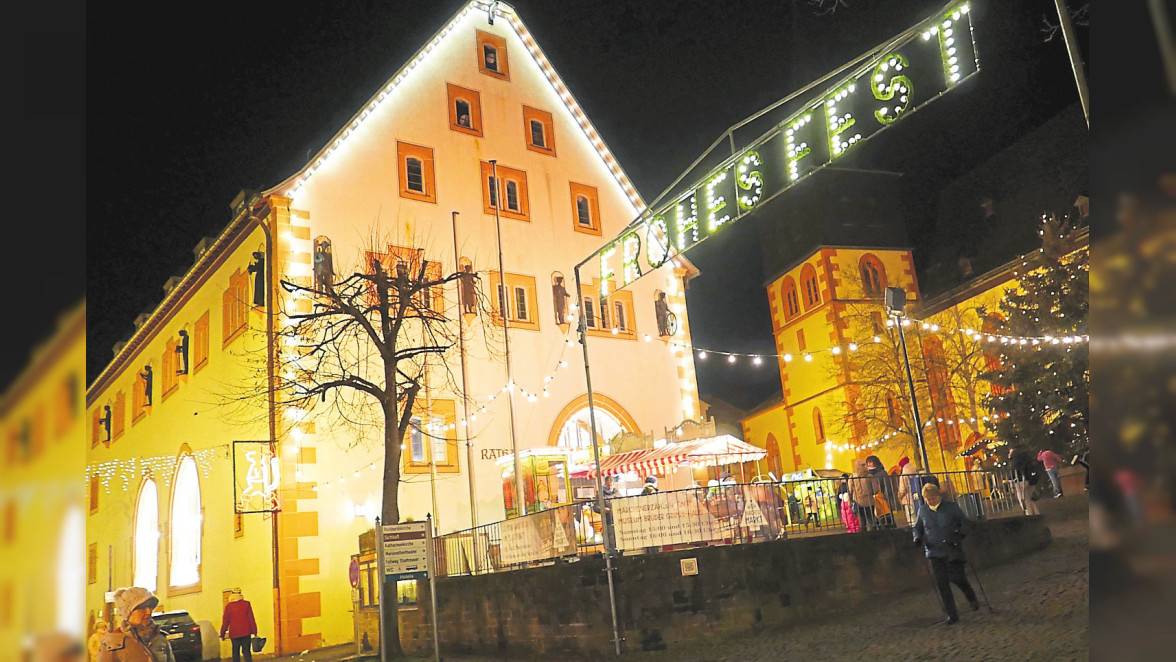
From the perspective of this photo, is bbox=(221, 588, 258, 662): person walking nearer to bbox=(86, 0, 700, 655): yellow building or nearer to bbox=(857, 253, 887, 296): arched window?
bbox=(86, 0, 700, 655): yellow building

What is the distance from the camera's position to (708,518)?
13836 millimetres

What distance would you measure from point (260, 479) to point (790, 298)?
38099 millimetres

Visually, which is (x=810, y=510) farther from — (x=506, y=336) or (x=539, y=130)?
(x=539, y=130)

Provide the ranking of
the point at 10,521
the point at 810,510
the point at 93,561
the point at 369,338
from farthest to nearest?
the point at 93,561, the point at 369,338, the point at 810,510, the point at 10,521

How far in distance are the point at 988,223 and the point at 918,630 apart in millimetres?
42150

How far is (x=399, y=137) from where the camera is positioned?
25.9m

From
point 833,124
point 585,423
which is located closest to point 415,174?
point 585,423

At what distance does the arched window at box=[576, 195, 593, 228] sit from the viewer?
1150 inches

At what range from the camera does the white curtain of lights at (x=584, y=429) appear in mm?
26422

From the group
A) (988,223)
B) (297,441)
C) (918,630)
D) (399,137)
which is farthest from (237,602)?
(988,223)

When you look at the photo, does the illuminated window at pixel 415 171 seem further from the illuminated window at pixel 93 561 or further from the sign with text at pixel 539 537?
the illuminated window at pixel 93 561

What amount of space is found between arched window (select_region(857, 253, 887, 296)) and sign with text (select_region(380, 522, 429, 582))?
40.6 metres

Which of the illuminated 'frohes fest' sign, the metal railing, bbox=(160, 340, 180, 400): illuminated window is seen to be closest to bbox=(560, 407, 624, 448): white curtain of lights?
the metal railing

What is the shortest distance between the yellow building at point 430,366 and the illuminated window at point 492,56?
0.06 metres
